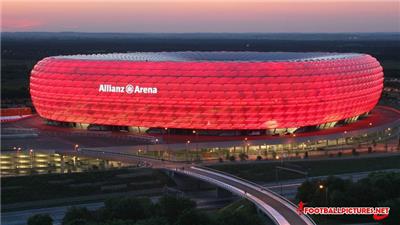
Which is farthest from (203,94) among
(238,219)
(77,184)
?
(238,219)

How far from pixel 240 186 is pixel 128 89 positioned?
1419 inches

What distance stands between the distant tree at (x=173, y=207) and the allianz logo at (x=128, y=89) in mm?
39771

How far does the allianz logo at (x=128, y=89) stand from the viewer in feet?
313

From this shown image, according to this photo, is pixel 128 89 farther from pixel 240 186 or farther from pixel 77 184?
pixel 240 186

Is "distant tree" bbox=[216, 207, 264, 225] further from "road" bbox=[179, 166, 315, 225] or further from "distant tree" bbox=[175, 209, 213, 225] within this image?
"road" bbox=[179, 166, 315, 225]

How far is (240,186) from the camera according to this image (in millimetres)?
64562

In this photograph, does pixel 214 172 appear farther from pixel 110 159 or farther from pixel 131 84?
pixel 131 84

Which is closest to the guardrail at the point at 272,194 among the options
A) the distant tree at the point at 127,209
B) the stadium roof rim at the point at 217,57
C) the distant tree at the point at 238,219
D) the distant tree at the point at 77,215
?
the distant tree at the point at 238,219

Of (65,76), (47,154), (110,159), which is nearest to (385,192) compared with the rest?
(110,159)

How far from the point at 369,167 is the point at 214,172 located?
20.0 meters

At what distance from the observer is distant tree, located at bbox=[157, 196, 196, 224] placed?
181 feet

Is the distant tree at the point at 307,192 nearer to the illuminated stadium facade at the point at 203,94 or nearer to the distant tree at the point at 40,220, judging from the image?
the distant tree at the point at 40,220

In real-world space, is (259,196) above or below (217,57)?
below

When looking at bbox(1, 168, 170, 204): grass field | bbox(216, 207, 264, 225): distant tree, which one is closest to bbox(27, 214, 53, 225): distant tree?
bbox(1, 168, 170, 204): grass field
